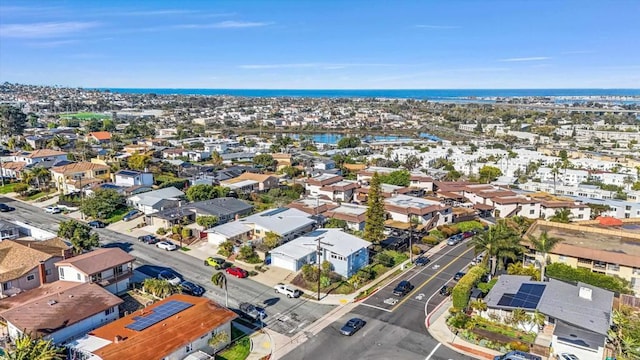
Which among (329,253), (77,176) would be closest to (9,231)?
(77,176)

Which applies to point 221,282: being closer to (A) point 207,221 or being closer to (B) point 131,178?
(A) point 207,221

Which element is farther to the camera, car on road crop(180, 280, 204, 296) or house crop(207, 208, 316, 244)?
house crop(207, 208, 316, 244)

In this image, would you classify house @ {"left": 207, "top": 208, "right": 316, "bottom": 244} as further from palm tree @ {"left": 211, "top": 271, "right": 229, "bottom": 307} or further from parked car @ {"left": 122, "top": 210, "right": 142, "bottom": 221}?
parked car @ {"left": 122, "top": 210, "right": 142, "bottom": 221}

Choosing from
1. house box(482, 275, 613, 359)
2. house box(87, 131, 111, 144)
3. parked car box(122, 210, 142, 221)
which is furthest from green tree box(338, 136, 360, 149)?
house box(482, 275, 613, 359)

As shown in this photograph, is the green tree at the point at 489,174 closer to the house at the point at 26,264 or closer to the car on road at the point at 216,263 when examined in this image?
the car on road at the point at 216,263

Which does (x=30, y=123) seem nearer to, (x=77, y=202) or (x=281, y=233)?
(x=77, y=202)

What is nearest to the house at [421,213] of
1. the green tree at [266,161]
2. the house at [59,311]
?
the house at [59,311]
